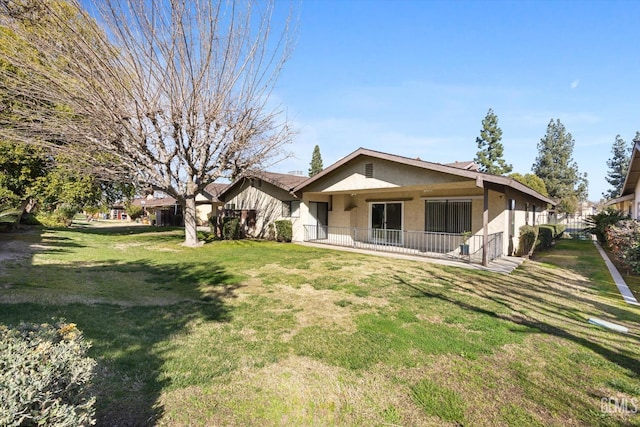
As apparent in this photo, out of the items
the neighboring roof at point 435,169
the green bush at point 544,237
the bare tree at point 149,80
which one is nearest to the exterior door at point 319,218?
the neighboring roof at point 435,169

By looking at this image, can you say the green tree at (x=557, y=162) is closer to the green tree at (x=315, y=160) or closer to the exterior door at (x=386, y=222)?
the green tree at (x=315, y=160)

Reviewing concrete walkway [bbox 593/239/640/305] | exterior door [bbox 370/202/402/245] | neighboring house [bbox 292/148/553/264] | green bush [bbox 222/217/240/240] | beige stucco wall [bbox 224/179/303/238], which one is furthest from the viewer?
green bush [bbox 222/217/240/240]

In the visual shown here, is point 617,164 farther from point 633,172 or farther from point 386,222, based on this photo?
point 386,222

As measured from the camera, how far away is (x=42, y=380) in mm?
1715

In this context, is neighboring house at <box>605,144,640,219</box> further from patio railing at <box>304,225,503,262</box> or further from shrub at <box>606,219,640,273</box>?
patio railing at <box>304,225,503,262</box>

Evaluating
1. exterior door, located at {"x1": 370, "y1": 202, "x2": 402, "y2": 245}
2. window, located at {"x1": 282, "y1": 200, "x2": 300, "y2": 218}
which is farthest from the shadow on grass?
exterior door, located at {"x1": 370, "y1": 202, "x2": 402, "y2": 245}

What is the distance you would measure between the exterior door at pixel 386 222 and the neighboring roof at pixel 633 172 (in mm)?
8836

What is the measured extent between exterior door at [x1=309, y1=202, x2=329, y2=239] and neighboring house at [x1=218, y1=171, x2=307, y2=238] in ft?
2.59

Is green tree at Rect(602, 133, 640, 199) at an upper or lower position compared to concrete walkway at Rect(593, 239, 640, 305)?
upper

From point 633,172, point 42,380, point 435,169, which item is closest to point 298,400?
point 42,380

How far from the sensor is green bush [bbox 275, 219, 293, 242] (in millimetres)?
16469

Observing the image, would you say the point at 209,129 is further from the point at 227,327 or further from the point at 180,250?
the point at 227,327

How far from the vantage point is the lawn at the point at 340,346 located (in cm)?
283

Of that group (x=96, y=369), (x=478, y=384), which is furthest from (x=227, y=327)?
(x=478, y=384)
